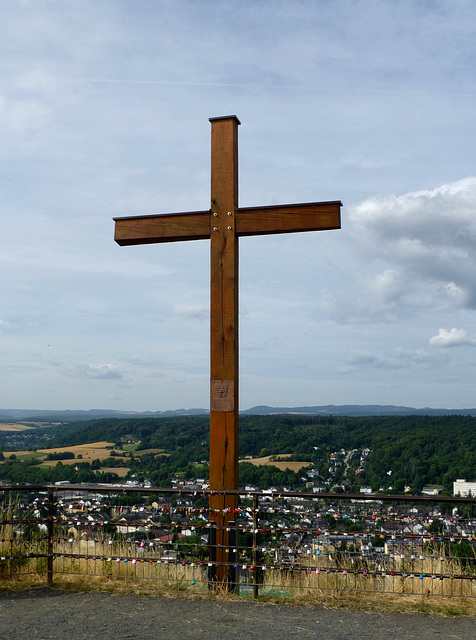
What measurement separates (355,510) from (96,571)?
263 centimetres

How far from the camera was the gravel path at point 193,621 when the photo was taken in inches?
170

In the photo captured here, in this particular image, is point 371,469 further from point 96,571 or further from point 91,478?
point 96,571

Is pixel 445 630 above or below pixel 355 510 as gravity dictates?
below

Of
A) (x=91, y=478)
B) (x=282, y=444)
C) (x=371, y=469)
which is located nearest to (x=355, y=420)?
(x=282, y=444)

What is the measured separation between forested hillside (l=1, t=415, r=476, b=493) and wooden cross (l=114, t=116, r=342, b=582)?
6.45 meters

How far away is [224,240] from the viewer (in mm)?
5859

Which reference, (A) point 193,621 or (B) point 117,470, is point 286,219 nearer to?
(A) point 193,621

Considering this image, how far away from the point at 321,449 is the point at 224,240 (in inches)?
576

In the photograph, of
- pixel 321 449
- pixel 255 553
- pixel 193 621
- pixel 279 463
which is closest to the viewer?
pixel 193 621

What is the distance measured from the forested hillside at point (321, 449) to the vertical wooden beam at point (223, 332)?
21.1 ft

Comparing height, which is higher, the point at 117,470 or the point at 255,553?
the point at 255,553

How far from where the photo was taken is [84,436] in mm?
28078

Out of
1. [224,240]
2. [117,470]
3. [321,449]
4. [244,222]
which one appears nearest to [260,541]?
[224,240]

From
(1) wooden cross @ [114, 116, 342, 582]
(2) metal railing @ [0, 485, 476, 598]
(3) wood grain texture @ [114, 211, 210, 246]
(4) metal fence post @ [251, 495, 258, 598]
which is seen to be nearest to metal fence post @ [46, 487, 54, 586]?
(2) metal railing @ [0, 485, 476, 598]
